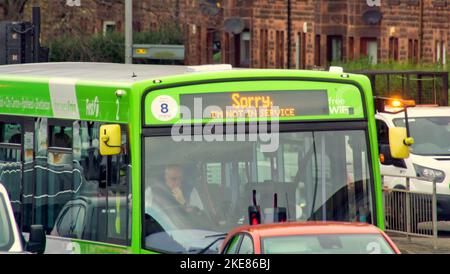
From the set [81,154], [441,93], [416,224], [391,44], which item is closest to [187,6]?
[391,44]

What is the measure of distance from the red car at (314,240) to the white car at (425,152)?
10.3 m

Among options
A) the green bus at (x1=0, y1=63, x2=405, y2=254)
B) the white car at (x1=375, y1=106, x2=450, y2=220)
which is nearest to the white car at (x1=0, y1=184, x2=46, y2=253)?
the green bus at (x1=0, y1=63, x2=405, y2=254)

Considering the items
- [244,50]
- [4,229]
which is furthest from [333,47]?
[4,229]

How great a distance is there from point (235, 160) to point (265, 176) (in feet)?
1.03

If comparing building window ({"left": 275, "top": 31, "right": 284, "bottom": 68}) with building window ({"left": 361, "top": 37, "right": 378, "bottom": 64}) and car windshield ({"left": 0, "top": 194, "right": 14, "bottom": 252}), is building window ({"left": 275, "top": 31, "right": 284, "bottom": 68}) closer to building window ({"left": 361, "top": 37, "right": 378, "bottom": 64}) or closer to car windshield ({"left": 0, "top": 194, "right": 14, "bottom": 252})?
building window ({"left": 361, "top": 37, "right": 378, "bottom": 64})

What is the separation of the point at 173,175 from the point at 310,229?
229cm

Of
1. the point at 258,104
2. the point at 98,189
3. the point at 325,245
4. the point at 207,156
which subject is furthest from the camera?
the point at 98,189

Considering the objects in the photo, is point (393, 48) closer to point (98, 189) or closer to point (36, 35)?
point (36, 35)

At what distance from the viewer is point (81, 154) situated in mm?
15414

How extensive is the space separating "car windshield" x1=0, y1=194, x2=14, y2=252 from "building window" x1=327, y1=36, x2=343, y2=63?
1445 inches

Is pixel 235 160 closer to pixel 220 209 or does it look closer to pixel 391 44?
pixel 220 209

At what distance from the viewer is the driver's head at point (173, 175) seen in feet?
47.0

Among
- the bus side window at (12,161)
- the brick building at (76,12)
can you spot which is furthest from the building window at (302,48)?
the bus side window at (12,161)

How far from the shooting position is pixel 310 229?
12.4 m
